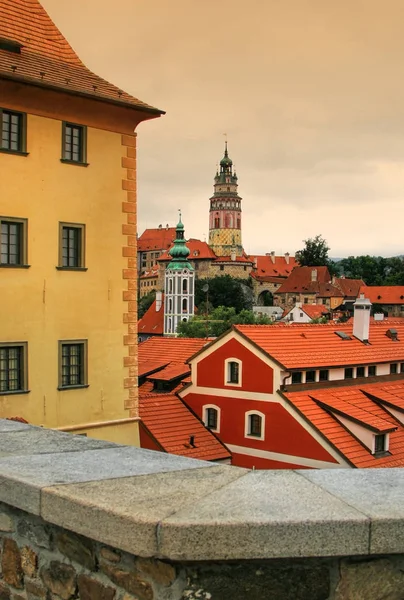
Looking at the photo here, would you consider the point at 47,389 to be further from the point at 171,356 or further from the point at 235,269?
the point at 235,269

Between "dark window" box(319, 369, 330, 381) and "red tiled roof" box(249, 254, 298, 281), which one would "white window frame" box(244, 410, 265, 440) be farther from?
"red tiled roof" box(249, 254, 298, 281)

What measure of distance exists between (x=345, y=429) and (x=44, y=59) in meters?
14.5

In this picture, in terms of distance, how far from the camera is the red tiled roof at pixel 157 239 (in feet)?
600

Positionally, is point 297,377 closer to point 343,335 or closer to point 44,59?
point 343,335

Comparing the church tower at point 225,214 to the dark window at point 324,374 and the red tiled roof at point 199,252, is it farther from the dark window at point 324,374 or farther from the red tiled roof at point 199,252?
the dark window at point 324,374

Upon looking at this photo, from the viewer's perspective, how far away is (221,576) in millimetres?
2990

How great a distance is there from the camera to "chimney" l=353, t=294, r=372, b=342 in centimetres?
3177

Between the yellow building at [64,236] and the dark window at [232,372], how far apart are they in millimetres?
10276

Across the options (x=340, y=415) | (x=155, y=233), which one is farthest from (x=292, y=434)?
(x=155, y=233)

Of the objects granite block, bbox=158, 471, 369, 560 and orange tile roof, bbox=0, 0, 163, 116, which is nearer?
granite block, bbox=158, 471, 369, 560

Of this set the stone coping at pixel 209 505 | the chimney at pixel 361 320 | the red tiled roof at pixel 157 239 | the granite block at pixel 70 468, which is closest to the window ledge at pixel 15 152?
the granite block at pixel 70 468

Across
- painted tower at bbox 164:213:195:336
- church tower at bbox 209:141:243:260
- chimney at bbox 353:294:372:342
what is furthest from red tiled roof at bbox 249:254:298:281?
chimney at bbox 353:294:372:342

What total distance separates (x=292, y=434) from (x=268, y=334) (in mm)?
4575

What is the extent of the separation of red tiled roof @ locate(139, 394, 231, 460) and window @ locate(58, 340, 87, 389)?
7.16 m
